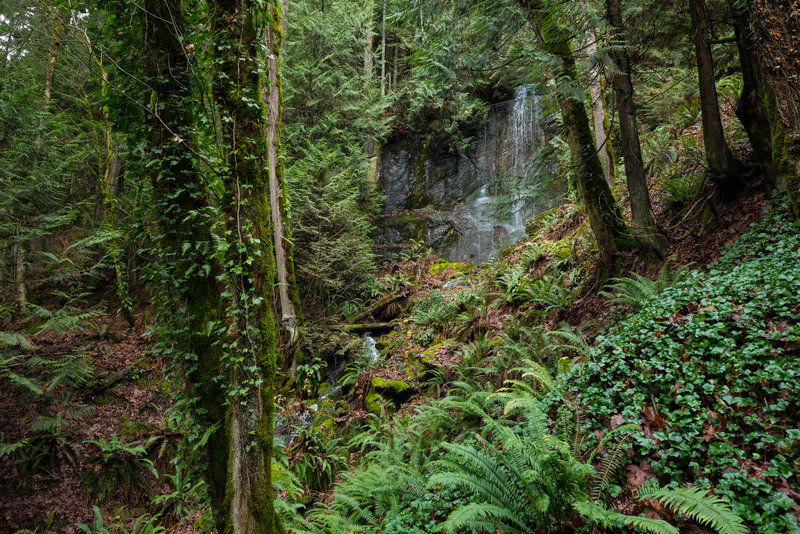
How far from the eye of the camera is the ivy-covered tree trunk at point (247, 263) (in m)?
2.79

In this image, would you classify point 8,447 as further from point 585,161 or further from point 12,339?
point 585,161

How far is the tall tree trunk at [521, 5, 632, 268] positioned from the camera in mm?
5117

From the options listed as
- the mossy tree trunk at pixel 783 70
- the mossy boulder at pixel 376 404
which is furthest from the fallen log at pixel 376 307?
the mossy tree trunk at pixel 783 70

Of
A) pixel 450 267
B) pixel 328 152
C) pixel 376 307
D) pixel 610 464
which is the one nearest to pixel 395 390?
pixel 376 307

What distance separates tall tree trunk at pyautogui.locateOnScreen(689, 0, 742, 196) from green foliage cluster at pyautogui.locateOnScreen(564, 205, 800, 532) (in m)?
1.00

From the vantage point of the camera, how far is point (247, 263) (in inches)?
114

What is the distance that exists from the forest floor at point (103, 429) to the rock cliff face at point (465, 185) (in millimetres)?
5487

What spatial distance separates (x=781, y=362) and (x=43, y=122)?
586 inches

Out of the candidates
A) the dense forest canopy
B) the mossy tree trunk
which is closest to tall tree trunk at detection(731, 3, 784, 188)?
the dense forest canopy

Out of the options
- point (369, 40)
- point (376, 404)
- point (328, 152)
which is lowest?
point (376, 404)

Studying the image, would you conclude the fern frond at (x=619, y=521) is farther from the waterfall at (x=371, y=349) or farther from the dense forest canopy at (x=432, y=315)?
the waterfall at (x=371, y=349)

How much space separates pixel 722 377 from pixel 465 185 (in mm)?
14189

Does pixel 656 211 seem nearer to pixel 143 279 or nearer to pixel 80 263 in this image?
pixel 143 279

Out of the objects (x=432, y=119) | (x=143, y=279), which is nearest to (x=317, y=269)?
(x=143, y=279)
